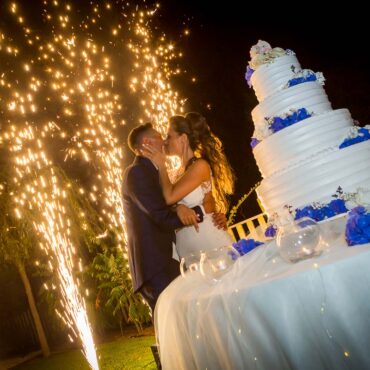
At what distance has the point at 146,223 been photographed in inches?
143

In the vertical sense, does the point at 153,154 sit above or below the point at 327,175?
above

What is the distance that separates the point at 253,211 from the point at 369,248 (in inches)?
487

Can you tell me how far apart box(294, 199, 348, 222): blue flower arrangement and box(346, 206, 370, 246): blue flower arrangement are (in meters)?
1.18

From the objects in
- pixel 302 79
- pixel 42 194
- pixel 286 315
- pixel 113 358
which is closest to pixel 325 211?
pixel 302 79

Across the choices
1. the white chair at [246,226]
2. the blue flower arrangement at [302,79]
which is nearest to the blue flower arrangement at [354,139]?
the blue flower arrangement at [302,79]

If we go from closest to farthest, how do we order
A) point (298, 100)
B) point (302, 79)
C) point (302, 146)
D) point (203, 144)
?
point (302, 146) → point (298, 100) → point (302, 79) → point (203, 144)

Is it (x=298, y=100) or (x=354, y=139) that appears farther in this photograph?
(x=298, y=100)

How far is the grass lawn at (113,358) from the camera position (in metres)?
7.00

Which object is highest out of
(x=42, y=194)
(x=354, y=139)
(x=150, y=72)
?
(x=150, y=72)

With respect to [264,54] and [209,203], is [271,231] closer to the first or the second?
[209,203]

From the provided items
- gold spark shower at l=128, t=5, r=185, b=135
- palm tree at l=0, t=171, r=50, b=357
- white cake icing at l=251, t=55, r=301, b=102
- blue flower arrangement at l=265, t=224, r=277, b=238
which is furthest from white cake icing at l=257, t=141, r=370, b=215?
palm tree at l=0, t=171, r=50, b=357

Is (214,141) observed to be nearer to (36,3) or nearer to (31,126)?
(31,126)

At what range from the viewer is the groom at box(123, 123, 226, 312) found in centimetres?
348

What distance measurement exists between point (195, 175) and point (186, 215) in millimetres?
461
